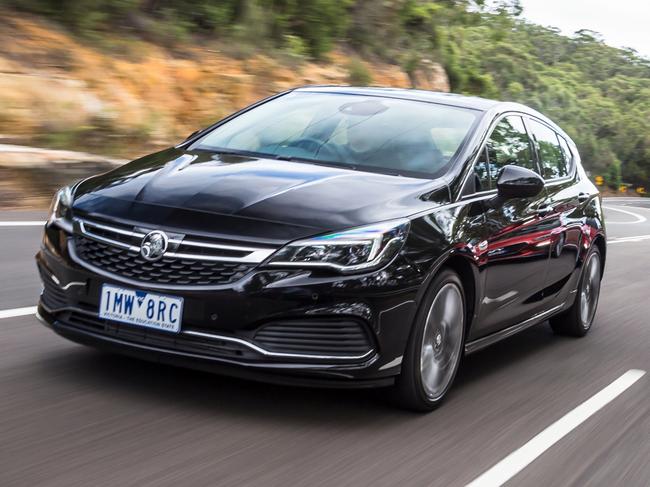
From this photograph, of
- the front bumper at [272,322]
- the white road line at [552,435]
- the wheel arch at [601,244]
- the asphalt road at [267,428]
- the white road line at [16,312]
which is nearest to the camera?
the asphalt road at [267,428]

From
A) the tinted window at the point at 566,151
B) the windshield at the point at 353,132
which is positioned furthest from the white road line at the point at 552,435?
the tinted window at the point at 566,151

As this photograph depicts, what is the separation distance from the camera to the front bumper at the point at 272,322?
4.43 meters

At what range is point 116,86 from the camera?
15.6m

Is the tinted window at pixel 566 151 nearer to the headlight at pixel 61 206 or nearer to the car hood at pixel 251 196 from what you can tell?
the car hood at pixel 251 196

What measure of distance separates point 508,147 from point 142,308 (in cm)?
272

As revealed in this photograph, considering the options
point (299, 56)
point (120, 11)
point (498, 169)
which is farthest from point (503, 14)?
point (498, 169)

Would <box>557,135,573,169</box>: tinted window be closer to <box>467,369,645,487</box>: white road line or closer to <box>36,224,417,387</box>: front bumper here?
<box>467,369,645,487</box>: white road line

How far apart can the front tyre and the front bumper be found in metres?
0.13

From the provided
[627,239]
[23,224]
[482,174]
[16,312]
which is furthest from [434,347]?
[627,239]

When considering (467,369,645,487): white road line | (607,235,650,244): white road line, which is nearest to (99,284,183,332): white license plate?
(467,369,645,487): white road line

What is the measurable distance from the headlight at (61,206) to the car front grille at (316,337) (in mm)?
1136

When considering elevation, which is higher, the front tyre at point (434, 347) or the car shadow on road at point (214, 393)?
the front tyre at point (434, 347)

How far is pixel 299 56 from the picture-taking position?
20547mm

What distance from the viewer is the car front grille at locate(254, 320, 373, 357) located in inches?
177
